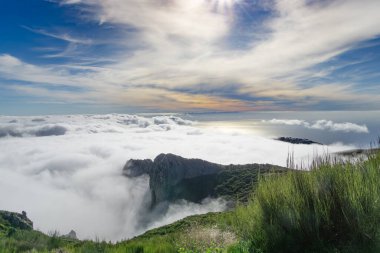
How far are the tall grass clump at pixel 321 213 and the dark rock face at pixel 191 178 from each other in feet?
409

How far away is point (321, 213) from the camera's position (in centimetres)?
640

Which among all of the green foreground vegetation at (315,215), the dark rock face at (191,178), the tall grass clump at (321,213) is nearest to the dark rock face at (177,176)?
the dark rock face at (191,178)

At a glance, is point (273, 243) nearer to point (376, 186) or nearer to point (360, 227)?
point (360, 227)

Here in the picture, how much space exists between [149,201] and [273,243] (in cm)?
17590

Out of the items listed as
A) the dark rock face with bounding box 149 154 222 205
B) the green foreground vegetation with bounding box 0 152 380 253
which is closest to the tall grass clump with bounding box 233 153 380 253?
the green foreground vegetation with bounding box 0 152 380 253

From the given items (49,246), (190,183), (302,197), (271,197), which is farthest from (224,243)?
(190,183)

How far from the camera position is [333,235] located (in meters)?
6.39

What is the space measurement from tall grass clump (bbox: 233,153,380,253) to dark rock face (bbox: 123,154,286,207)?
4911 inches

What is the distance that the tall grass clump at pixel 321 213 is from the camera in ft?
19.0

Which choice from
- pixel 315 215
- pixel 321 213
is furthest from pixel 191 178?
pixel 315 215

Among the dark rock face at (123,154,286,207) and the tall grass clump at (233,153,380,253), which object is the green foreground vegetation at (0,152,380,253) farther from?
the dark rock face at (123,154,286,207)

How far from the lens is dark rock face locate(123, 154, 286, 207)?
462ft

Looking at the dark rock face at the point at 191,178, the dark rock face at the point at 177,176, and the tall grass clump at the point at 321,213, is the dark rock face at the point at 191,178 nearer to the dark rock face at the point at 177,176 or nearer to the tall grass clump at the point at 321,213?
the dark rock face at the point at 177,176

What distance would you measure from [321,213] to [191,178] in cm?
16208
